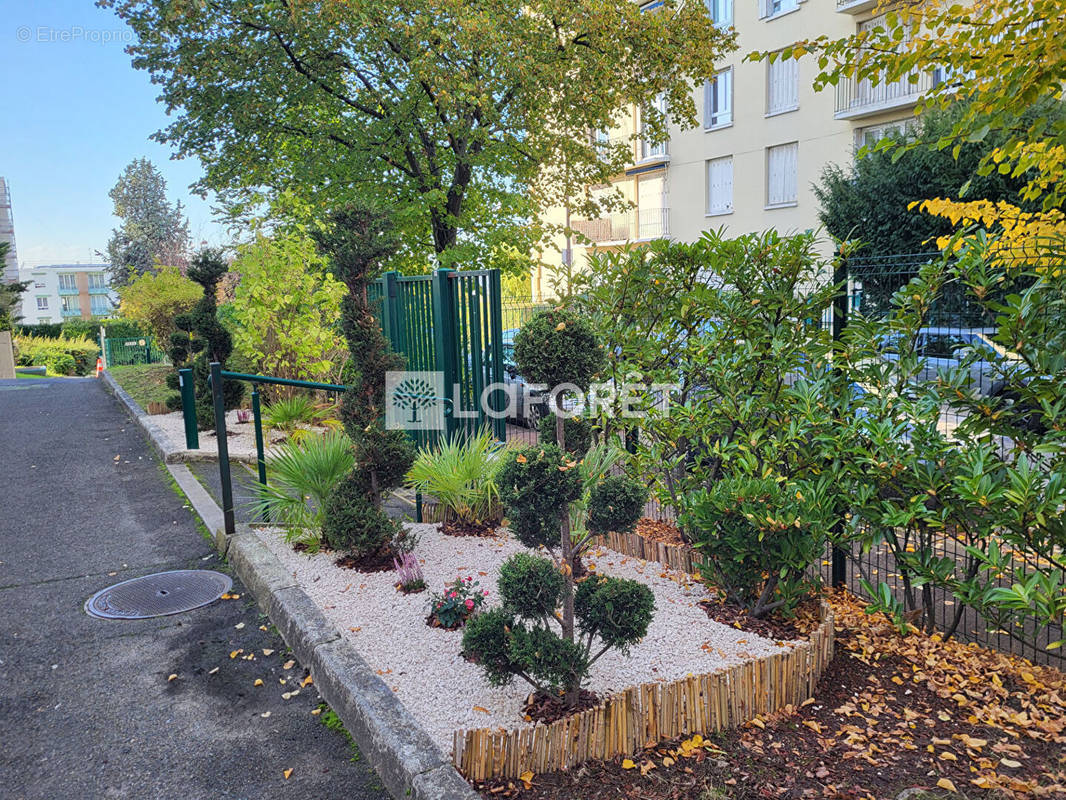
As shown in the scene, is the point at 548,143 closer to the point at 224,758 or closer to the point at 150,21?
the point at 150,21

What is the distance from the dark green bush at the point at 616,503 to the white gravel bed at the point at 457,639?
621mm

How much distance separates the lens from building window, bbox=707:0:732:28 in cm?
2206

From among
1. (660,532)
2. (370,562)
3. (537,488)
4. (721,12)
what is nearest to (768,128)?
(721,12)

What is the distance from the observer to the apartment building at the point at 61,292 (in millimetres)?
99562

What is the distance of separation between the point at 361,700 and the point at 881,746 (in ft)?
6.91

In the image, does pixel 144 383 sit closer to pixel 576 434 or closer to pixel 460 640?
pixel 576 434

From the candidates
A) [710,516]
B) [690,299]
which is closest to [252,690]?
[710,516]

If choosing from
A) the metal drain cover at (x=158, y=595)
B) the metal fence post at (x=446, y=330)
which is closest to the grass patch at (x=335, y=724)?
the metal drain cover at (x=158, y=595)

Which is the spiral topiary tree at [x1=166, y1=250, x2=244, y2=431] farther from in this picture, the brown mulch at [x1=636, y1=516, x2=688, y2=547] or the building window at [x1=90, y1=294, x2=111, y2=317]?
the building window at [x1=90, y1=294, x2=111, y2=317]

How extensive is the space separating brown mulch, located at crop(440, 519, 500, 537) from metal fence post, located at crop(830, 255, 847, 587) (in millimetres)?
2316

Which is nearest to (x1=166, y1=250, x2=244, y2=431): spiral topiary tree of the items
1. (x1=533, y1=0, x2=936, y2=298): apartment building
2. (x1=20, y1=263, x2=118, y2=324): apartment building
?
(x1=533, y1=0, x2=936, y2=298): apartment building

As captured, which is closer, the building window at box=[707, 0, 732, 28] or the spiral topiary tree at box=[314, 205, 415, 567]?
the spiral topiary tree at box=[314, 205, 415, 567]

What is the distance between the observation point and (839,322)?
4.33 meters

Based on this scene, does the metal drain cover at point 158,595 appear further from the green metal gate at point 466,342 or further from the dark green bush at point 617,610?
the dark green bush at point 617,610
